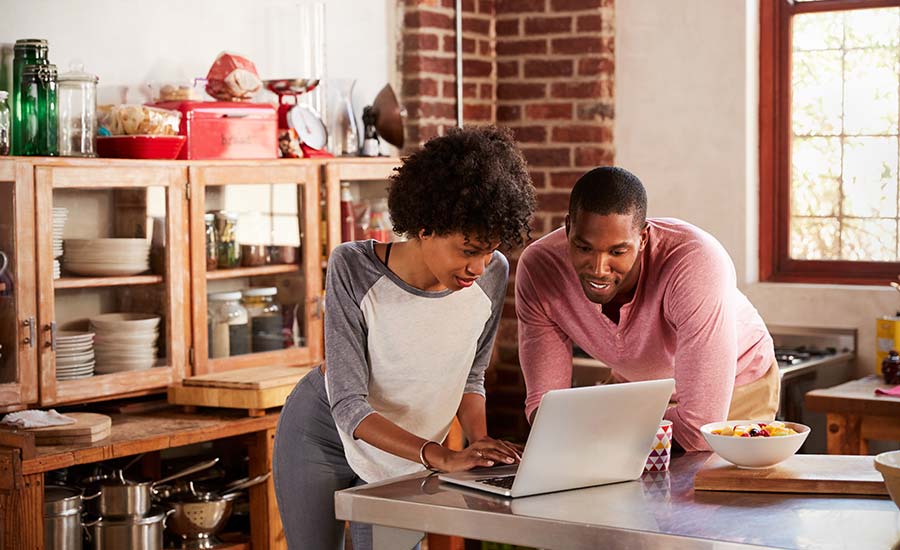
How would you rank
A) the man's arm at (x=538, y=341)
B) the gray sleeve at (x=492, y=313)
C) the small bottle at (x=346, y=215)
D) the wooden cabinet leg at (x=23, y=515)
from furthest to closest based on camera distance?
the small bottle at (x=346, y=215) < the wooden cabinet leg at (x=23, y=515) < the man's arm at (x=538, y=341) < the gray sleeve at (x=492, y=313)

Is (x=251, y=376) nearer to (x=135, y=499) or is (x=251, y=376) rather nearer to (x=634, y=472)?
(x=135, y=499)

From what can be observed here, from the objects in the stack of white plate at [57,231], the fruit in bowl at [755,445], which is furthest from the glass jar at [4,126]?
the fruit in bowl at [755,445]

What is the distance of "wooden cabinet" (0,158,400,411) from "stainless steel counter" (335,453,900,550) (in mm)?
1569

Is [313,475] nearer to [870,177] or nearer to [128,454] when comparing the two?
[128,454]

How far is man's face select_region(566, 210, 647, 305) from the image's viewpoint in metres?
2.39

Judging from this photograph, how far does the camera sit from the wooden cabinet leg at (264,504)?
147 inches

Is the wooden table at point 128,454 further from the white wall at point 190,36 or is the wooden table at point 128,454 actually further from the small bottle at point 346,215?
the white wall at point 190,36

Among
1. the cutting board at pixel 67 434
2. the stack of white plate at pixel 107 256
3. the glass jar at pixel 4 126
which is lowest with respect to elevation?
the cutting board at pixel 67 434

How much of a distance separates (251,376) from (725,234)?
77.8 inches

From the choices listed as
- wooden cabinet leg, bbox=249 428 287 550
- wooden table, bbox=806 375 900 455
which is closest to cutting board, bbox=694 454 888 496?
wooden table, bbox=806 375 900 455

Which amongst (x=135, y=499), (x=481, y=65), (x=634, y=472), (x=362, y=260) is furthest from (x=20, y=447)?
(x=481, y=65)

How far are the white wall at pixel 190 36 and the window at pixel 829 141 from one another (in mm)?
1485

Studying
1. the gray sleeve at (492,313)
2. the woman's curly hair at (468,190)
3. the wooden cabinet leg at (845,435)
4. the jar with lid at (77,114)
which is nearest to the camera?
the woman's curly hair at (468,190)

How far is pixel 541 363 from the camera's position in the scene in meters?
2.65
